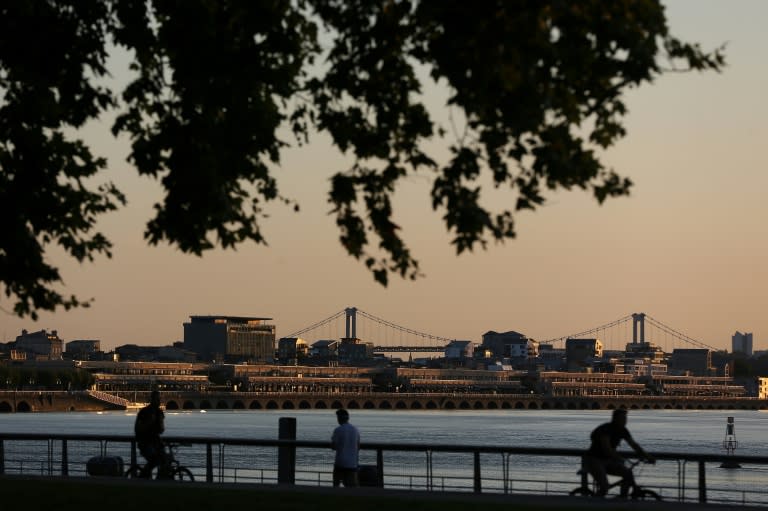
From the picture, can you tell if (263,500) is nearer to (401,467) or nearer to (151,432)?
(151,432)

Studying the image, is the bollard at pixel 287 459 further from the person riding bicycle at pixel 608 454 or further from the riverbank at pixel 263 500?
the person riding bicycle at pixel 608 454

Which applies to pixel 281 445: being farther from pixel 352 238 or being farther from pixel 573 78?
pixel 573 78

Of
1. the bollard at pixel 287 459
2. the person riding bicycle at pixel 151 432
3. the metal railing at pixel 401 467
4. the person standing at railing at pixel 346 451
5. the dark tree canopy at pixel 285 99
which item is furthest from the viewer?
the metal railing at pixel 401 467

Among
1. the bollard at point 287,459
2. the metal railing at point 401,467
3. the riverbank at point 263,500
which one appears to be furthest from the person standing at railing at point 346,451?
the bollard at point 287,459

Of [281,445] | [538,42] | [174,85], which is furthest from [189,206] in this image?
[281,445]

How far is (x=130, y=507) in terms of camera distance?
76.9ft

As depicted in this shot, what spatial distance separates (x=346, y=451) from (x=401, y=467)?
52345mm

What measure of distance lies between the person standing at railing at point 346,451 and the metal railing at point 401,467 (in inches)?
109

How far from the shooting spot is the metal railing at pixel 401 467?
32031 millimetres

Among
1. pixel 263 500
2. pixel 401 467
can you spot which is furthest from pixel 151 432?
pixel 401 467

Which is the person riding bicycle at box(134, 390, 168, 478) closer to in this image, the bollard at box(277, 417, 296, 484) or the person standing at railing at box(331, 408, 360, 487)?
the bollard at box(277, 417, 296, 484)

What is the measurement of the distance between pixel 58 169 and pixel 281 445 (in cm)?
895

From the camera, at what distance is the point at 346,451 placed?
27484mm

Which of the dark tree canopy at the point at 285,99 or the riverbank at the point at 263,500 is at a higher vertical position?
the dark tree canopy at the point at 285,99
